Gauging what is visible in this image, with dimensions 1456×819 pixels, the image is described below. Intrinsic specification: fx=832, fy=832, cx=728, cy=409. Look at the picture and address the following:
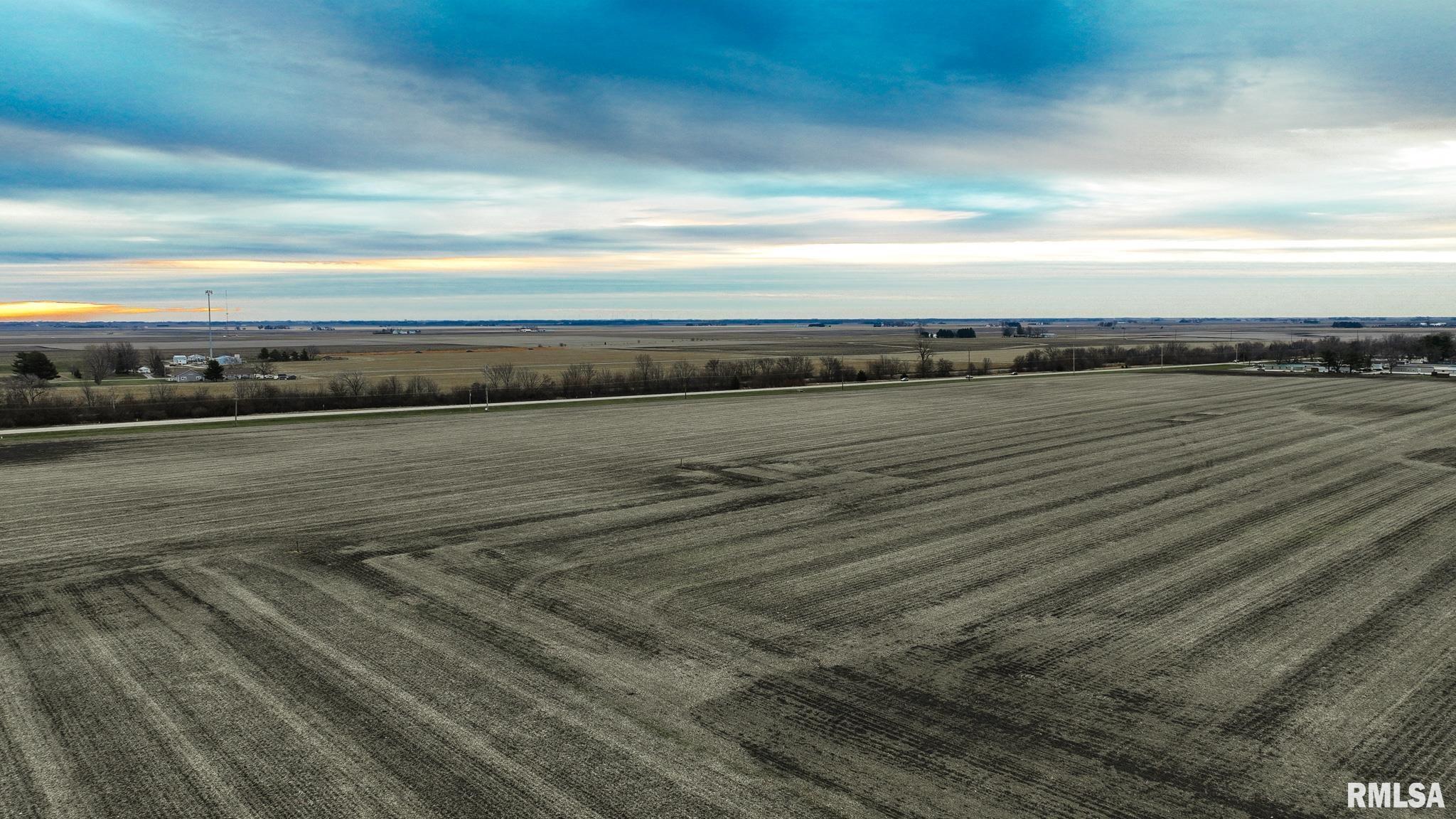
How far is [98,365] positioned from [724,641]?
8437 centimetres

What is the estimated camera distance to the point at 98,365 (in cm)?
7481

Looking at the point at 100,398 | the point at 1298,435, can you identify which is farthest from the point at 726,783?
the point at 100,398

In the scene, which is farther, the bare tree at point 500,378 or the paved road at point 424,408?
the bare tree at point 500,378

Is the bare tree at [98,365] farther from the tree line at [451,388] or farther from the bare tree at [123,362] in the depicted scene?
the bare tree at [123,362]

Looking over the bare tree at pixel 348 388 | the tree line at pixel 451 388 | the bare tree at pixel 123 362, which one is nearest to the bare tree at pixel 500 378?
the tree line at pixel 451 388

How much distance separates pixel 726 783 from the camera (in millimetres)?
8727

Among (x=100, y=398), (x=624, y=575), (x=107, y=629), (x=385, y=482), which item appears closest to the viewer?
(x=107, y=629)

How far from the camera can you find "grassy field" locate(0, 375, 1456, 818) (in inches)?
347

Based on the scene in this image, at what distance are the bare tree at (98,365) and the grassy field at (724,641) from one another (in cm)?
5668

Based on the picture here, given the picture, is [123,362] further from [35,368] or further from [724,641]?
[724,641]

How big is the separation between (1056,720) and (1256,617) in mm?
5877

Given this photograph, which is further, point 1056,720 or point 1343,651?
point 1343,651

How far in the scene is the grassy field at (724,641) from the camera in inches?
347

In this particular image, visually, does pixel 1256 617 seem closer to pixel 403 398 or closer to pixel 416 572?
pixel 416 572
